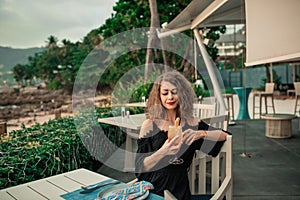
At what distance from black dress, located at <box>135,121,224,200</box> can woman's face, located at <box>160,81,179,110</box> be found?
0.65 ft

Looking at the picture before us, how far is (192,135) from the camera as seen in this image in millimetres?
1524

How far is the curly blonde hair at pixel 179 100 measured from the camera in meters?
1.64

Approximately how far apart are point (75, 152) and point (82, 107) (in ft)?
5.47

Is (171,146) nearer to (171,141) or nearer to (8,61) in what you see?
(171,141)

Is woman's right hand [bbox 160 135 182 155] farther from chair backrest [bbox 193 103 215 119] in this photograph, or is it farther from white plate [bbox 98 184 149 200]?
chair backrest [bbox 193 103 215 119]

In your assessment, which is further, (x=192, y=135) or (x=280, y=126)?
(x=280, y=126)

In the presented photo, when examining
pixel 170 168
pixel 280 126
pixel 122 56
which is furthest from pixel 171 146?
pixel 122 56

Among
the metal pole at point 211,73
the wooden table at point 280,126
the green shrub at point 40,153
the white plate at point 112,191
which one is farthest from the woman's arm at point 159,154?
the metal pole at point 211,73

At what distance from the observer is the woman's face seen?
5.31ft

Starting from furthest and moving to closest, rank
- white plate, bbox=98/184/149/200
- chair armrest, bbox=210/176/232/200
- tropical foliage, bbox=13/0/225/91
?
tropical foliage, bbox=13/0/225/91 → white plate, bbox=98/184/149/200 → chair armrest, bbox=210/176/232/200

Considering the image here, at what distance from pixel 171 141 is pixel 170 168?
0.67ft

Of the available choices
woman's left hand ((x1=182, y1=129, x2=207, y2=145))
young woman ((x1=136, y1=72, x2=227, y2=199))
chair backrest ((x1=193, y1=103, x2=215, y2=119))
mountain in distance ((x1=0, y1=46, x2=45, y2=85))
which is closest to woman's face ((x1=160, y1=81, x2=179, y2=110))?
young woman ((x1=136, y1=72, x2=227, y2=199))

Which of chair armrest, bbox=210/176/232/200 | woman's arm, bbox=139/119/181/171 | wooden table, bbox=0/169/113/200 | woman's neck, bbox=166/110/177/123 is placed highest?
woman's neck, bbox=166/110/177/123

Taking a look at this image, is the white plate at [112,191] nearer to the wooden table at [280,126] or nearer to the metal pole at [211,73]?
the wooden table at [280,126]
